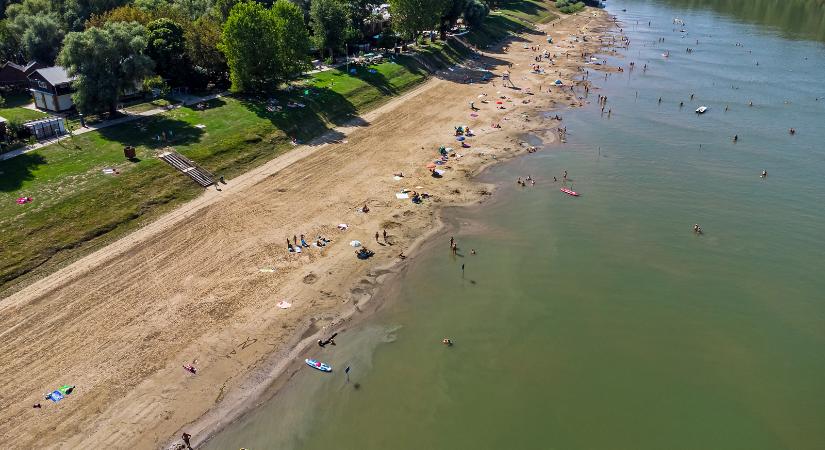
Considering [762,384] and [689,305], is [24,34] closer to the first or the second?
[689,305]

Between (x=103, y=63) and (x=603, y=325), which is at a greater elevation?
(x=103, y=63)

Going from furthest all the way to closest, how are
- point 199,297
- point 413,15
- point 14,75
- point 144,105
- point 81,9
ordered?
point 413,15
point 81,9
point 14,75
point 144,105
point 199,297

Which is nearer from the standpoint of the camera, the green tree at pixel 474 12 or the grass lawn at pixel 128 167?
the grass lawn at pixel 128 167

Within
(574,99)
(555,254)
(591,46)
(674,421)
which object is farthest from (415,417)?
(591,46)

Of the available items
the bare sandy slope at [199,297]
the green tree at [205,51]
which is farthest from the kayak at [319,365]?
the green tree at [205,51]

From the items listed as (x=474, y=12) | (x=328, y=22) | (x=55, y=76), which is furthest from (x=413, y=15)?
(x=55, y=76)

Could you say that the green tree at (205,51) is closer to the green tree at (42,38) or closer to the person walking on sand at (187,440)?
the green tree at (42,38)

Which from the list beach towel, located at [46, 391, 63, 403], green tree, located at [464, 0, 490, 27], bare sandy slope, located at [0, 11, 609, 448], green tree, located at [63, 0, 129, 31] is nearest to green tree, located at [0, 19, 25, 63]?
green tree, located at [63, 0, 129, 31]

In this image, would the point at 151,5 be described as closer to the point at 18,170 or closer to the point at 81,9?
the point at 81,9
